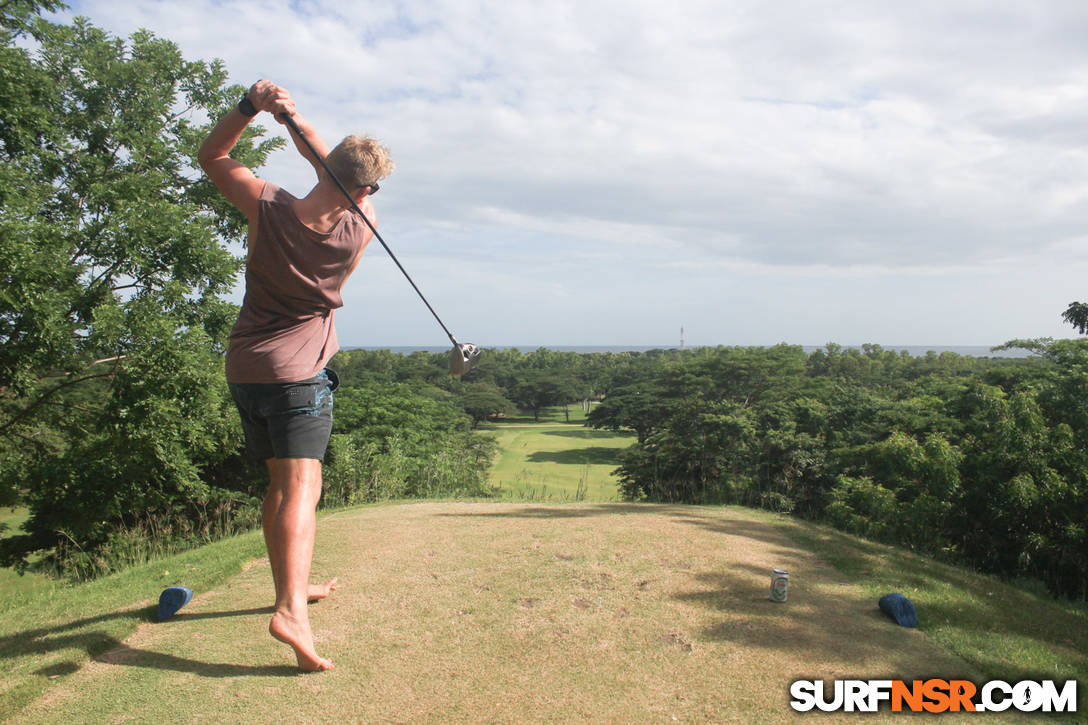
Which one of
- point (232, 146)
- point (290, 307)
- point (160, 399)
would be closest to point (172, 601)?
point (290, 307)

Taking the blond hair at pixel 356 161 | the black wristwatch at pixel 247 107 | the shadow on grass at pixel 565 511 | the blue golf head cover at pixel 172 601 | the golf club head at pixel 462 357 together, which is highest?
the black wristwatch at pixel 247 107

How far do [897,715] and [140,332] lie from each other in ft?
41.0

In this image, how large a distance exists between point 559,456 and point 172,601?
53.9 metres

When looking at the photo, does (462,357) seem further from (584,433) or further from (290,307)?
(584,433)

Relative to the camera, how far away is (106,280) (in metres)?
13.7

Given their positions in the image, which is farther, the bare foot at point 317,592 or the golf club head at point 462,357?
the golf club head at point 462,357

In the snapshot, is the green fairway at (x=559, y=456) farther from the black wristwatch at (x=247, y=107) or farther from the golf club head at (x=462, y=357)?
the black wristwatch at (x=247, y=107)

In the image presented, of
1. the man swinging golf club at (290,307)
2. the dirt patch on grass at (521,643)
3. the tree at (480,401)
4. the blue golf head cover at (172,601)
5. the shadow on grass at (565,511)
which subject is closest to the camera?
the dirt patch on grass at (521,643)

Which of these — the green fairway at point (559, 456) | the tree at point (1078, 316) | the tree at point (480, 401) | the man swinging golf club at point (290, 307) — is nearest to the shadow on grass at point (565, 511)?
the man swinging golf club at point (290, 307)

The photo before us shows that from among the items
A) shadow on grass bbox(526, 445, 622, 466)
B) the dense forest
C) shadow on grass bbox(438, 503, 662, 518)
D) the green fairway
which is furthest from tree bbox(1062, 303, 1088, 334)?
shadow on grass bbox(526, 445, 622, 466)

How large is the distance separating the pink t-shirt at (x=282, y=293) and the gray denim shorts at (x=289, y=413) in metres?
0.04

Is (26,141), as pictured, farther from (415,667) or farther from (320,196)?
(415,667)

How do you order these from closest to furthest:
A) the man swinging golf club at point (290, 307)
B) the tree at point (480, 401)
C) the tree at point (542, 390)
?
the man swinging golf club at point (290, 307), the tree at point (480, 401), the tree at point (542, 390)

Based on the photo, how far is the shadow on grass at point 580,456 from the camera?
53.8 meters
